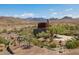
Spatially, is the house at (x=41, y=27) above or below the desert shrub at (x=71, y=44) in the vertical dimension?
above

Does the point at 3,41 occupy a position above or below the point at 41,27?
below

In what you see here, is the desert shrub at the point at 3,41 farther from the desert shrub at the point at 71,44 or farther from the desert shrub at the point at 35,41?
the desert shrub at the point at 71,44

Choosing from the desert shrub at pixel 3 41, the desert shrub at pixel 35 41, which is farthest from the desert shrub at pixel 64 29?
the desert shrub at pixel 3 41

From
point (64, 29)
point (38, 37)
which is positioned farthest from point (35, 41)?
point (64, 29)

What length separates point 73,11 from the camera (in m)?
2.09

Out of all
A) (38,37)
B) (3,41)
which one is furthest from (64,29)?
(3,41)

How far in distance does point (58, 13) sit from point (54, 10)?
0.05m

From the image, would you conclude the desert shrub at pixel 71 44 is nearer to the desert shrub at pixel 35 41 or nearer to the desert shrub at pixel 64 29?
the desert shrub at pixel 64 29

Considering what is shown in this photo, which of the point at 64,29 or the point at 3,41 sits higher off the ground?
the point at 64,29

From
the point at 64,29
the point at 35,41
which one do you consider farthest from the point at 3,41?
the point at 64,29

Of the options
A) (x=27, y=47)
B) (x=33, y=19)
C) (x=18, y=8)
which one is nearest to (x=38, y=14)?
(x=33, y=19)

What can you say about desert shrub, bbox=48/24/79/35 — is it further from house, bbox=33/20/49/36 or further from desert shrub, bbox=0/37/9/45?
desert shrub, bbox=0/37/9/45

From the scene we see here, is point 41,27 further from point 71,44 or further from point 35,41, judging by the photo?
point 71,44

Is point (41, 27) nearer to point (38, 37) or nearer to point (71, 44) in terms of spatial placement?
point (38, 37)
